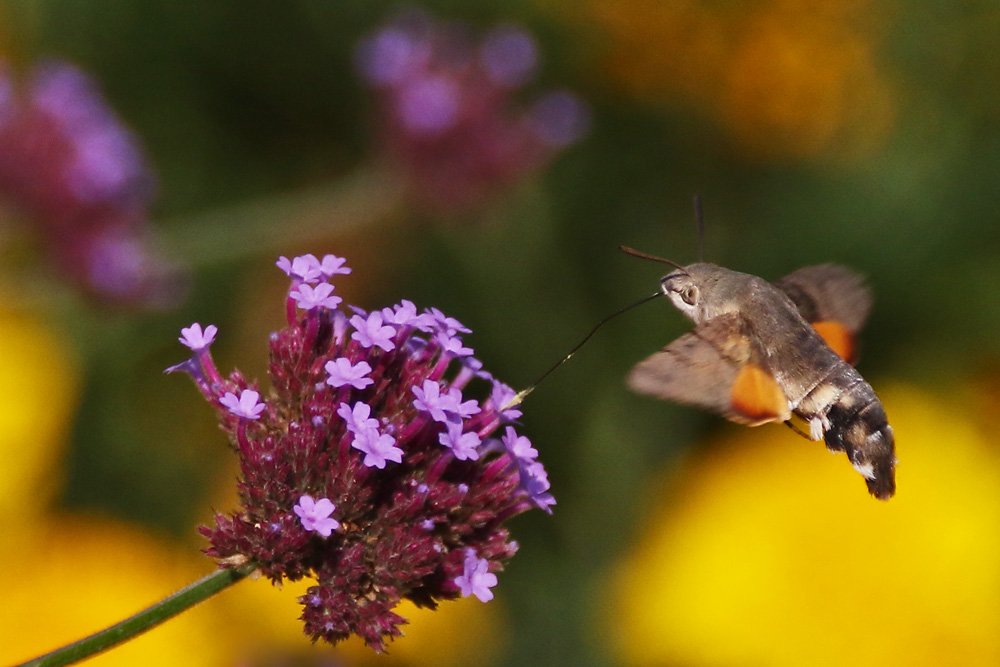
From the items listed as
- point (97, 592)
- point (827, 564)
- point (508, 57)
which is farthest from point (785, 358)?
point (508, 57)

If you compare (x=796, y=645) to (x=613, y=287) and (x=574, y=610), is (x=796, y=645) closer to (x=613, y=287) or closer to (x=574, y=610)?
(x=574, y=610)

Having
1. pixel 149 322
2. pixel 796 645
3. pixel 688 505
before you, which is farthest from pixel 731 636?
pixel 149 322

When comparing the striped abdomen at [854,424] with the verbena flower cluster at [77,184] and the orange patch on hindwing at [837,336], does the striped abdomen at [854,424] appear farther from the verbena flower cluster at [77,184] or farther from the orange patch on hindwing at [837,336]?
the verbena flower cluster at [77,184]

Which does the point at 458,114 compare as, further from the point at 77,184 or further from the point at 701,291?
the point at 701,291

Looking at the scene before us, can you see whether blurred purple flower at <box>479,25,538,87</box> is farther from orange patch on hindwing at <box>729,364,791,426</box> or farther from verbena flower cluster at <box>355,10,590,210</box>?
orange patch on hindwing at <box>729,364,791,426</box>

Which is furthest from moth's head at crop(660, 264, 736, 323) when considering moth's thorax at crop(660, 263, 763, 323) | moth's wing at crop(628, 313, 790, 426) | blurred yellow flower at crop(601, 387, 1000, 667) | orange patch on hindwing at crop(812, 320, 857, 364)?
blurred yellow flower at crop(601, 387, 1000, 667)

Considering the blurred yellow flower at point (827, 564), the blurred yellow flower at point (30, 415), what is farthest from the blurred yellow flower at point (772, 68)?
the blurred yellow flower at point (30, 415)
